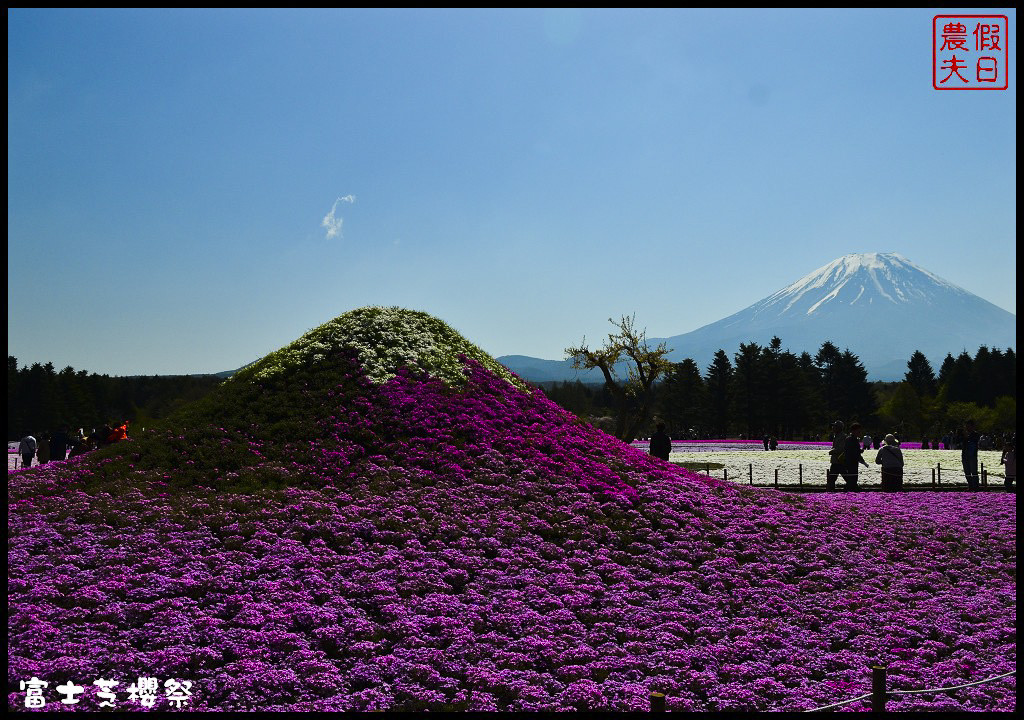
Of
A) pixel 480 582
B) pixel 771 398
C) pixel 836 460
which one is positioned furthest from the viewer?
pixel 771 398

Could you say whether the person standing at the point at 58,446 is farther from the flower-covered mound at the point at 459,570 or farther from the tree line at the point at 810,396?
the tree line at the point at 810,396

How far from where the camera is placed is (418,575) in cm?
1220

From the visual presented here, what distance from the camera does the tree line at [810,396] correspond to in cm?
7944

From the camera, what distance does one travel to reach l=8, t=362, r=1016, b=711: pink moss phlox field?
912 centimetres

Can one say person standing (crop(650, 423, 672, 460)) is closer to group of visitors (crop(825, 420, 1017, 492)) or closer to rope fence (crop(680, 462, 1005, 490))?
rope fence (crop(680, 462, 1005, 490))

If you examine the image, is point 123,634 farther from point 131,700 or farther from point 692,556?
point 692,556

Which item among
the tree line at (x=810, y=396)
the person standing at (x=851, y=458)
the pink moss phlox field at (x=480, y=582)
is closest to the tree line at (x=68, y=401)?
the tree line at (x=810, y=396)

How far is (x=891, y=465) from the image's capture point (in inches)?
946

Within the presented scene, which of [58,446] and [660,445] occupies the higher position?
[660,445]

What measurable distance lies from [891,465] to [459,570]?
18.5 metres

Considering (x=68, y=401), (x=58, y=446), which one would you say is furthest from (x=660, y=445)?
(x=68, y=401)

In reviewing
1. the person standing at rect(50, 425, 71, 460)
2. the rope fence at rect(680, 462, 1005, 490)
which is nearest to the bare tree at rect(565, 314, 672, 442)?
the rope fence at rect(680, 462, 1005, 490)

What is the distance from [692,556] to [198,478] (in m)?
11.5

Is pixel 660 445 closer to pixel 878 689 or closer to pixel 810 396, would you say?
pixel 878 689
